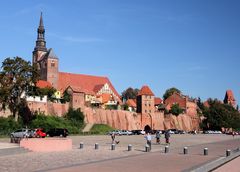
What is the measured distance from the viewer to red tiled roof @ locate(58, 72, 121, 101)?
117 metres

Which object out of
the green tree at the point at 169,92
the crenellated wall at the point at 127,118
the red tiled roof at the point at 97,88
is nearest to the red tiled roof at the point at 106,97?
the red tiled roof at the point at 97,88

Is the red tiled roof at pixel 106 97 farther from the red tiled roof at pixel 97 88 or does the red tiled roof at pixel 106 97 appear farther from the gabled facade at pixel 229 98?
the gabled facade at pixel 229 98

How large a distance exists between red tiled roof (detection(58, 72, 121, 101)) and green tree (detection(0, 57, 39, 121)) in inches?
1930

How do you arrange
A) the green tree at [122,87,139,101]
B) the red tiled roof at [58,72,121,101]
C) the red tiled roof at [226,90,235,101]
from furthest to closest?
1. the red tiled roof at [226,90,235,101]
2. the green tree at [122,87,139,101]
3. the red tiled roof at [58,72,121,101]

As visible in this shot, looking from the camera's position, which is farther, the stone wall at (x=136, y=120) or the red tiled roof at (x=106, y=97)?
the red tiled roof at (x=106, y=97)

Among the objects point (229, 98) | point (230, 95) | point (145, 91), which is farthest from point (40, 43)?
point (230, 95)

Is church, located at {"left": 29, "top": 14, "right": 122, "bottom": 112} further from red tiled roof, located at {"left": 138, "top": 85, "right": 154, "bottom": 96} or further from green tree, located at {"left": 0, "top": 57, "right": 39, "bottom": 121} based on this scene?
green tree, located at {"left": 0, "top": 57, "right": 39, "bottom": 121}

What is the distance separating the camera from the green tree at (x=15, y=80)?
63.1 m

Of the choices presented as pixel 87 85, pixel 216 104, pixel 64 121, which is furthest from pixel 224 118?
pixel 64 121

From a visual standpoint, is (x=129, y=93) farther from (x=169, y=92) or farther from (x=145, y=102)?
(x=145, y=102)

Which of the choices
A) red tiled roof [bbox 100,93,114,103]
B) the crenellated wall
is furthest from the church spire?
the crenellated wall

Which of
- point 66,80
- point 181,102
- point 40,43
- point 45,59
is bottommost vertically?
point 181,102

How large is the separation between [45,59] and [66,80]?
334 inches

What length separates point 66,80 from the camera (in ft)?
389
